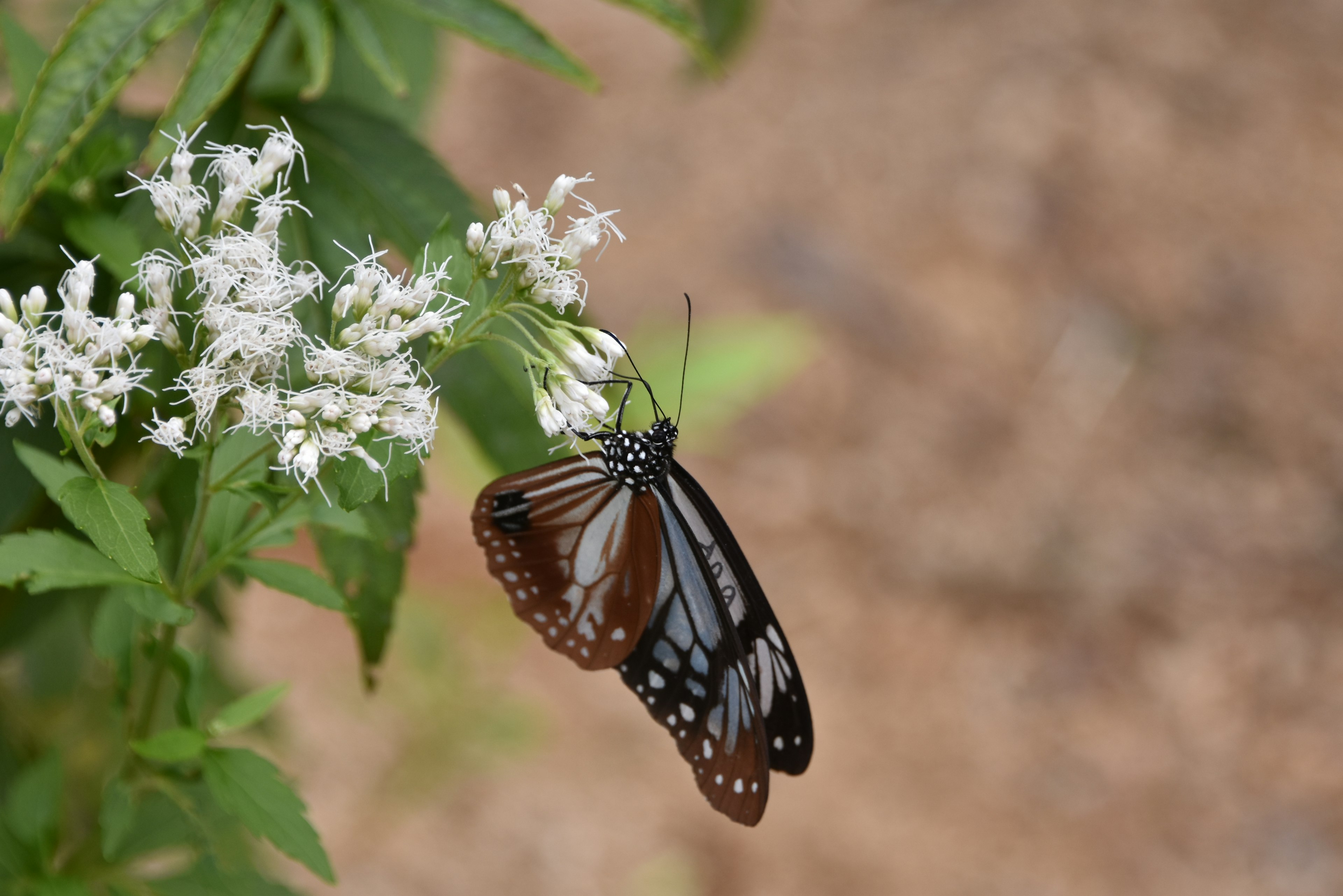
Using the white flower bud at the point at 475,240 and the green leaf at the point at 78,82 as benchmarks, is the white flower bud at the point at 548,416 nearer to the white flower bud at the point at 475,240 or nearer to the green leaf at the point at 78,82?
the white flower bud at the point at 475,240

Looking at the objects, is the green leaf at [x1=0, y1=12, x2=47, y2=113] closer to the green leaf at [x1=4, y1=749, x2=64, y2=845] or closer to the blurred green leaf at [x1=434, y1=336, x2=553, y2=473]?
the blurred green leaf at [x1=434, y1=336, x2=553, y2=473]

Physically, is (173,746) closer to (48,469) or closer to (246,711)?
(246,711)

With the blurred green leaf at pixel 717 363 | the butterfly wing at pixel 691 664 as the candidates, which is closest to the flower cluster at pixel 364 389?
the butterfly wing at pixel 691 664

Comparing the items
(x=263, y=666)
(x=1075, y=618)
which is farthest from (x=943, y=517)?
(x=263, y=666)

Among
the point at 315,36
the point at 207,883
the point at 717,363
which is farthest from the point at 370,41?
the point at 717,363

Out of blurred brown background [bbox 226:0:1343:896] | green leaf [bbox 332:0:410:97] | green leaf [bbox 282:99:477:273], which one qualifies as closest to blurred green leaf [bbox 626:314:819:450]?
blurred brown background [bbox 226:0:1343:896]

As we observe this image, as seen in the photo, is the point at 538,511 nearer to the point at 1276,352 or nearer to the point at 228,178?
the point at 228,178
